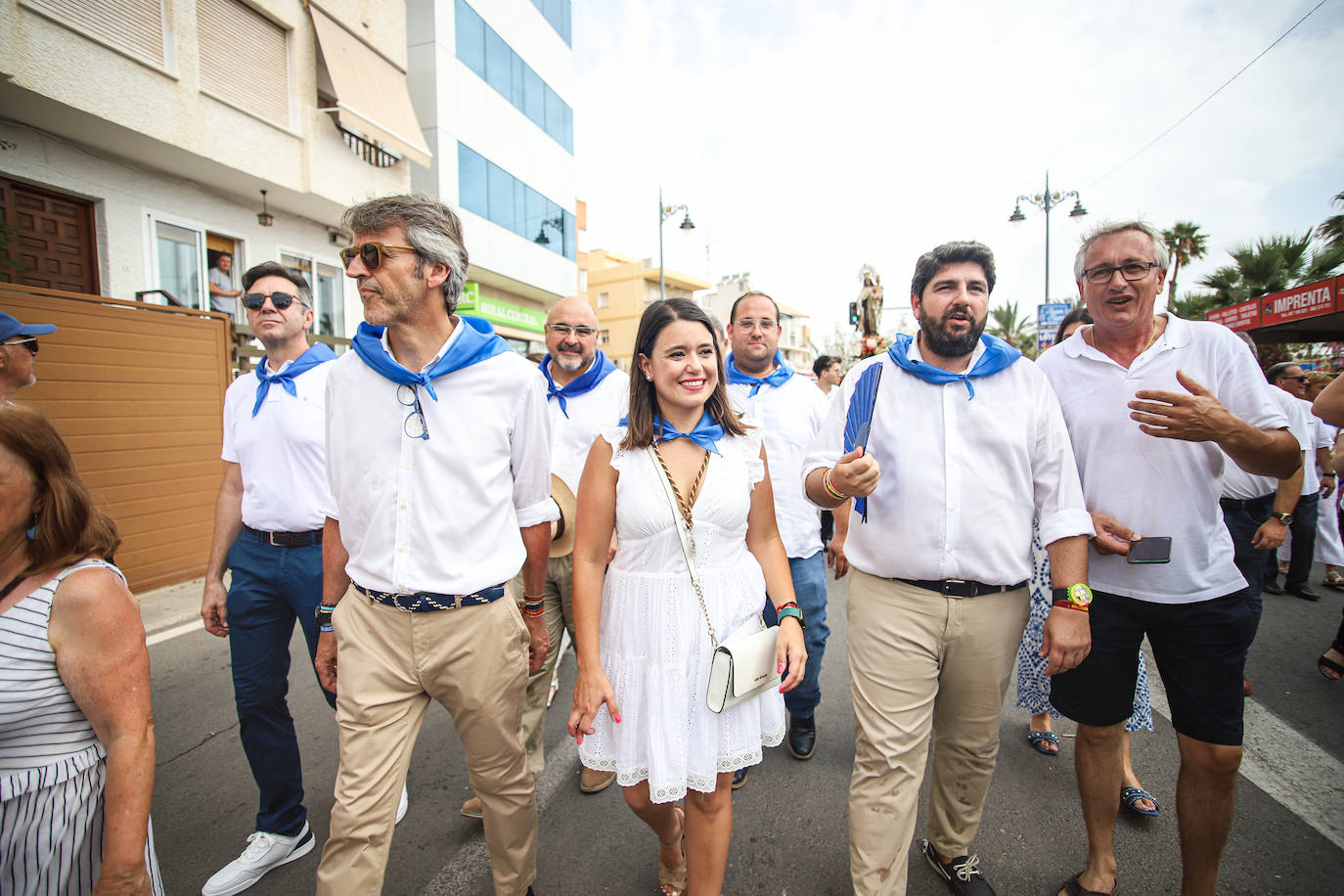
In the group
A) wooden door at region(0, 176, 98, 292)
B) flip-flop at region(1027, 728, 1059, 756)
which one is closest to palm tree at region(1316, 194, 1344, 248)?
flip-flop at region(1027, 728, 1059, 756)

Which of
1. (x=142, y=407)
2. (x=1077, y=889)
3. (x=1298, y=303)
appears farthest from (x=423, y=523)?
(x=1298, y=303)

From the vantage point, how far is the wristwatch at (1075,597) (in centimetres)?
207

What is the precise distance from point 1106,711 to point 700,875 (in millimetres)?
1596

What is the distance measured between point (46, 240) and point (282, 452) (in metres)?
8.30

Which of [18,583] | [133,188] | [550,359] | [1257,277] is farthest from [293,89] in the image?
[1257,277]

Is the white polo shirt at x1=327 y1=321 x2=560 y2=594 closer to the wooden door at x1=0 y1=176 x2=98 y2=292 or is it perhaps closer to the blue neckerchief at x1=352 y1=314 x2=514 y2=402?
the blue neckerchief at x1=352 y1=314 x2=514 y2=402

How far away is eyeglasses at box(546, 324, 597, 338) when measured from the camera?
354 cm

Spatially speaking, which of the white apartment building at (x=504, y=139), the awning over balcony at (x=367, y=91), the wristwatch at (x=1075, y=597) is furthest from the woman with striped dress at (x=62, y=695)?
A: the white apartment building at (x=504, y=139)

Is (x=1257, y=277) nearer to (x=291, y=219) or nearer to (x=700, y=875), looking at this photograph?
(x=700, y=875)

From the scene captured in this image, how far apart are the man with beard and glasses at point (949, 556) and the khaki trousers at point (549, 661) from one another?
1.43 meters

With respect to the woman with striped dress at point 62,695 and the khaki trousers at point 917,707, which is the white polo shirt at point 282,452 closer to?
the woman with striped dress at point 62,695

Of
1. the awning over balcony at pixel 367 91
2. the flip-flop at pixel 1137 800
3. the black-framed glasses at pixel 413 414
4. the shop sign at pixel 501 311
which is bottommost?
the flip-flop at pixel 1137 800

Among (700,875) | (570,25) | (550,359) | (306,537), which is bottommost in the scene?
(700,875)

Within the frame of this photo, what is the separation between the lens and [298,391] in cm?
277
